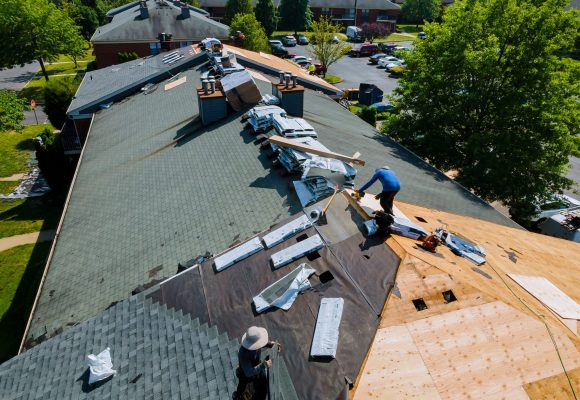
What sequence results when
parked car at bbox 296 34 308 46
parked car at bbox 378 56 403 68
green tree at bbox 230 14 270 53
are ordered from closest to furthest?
green tree at bbox 230 14 270 53 → parked car at bbox 378 56 403 68 → parked car at bbox 296 34 308 46

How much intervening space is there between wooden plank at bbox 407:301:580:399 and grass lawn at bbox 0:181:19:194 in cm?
2954

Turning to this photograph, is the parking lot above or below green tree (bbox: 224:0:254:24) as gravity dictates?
below

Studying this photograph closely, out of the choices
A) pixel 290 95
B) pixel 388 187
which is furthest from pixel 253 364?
pixel 290 95

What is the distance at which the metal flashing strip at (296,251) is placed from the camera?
9.35 m

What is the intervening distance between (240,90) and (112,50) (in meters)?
34.3

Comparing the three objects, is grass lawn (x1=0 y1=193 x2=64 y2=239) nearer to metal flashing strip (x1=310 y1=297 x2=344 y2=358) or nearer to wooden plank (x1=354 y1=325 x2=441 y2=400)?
metal flashing strip (x1=310 y1=297 x2=344 y2=358)

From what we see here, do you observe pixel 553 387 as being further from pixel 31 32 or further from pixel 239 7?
pixel 239 7

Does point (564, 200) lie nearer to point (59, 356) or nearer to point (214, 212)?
point (214, 212)

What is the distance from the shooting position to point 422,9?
8438 centimetres

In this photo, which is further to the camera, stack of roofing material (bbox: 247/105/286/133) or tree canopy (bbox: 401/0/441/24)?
tree canopy (bbox: 401/0/441/24)

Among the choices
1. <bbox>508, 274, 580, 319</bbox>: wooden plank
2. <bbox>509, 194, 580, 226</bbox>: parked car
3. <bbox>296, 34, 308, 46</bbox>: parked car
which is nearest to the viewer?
<bbox>508, 274, 580, 319</bbox>: wooden plank

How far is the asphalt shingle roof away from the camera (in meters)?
45.5

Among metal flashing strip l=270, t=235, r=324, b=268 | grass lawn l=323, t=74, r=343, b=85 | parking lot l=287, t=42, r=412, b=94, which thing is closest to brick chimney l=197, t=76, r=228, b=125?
metal flashing strip l=270, t=235, r=324, b=268

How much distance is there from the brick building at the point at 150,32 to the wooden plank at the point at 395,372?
44.9m
